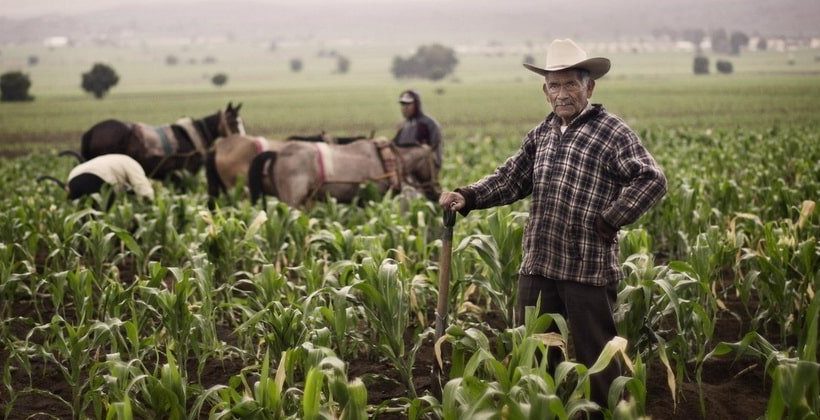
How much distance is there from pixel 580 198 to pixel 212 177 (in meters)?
7.69

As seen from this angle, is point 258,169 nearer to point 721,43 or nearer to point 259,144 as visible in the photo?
point 259,144

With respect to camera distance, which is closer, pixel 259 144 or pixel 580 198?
pixel 580 198

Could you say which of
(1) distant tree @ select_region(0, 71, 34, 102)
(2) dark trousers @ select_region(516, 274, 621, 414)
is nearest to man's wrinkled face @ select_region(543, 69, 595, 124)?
(2) dark trousers @ select_region(516, 274, 621, 414)

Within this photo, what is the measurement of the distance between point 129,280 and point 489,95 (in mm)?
51952

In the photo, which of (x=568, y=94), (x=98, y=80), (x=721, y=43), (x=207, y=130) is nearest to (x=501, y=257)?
(x=568, y=94)

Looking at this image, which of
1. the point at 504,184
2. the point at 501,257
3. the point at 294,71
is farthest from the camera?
the point at 294,71

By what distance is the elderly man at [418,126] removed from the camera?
10.8m

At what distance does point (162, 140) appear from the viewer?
12148mm

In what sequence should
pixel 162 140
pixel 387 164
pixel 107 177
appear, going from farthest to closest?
pixel 162 140 < pixel 387 164 < pixel 107 177

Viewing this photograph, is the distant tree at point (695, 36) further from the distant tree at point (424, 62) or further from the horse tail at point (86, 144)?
the horse tail at point (86, 144)

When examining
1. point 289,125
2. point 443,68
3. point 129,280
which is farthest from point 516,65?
point 129,280

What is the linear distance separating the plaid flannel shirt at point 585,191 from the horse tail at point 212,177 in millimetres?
7362

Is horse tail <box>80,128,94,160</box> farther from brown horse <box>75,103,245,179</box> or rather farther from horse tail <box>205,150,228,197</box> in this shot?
horse tail <box>205,150,228,197</box>

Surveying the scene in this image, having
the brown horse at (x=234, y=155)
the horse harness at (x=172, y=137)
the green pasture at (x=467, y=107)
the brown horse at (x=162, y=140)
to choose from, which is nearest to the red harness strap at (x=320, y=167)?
the brown horse at (x=234, y=155)
